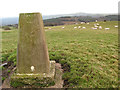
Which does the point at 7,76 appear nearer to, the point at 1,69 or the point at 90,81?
the point at 1,69

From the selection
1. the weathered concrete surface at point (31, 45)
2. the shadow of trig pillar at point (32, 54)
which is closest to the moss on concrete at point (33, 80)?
the shadow of trig pillar at point (32, 54)

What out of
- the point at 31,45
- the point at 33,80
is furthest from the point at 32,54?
the point at 33,80

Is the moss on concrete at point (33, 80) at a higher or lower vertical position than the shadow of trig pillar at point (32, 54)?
lower

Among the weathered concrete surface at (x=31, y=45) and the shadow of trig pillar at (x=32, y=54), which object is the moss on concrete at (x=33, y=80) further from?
the weathered concrete surface at (x=31, y=45)

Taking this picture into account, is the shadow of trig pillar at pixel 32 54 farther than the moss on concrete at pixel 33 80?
No

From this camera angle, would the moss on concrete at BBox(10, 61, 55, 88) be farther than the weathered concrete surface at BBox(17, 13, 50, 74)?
Yes

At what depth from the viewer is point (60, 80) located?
476 centimetres

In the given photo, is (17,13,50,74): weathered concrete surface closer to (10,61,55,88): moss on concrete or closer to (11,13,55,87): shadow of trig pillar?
(11,13,55,87): shadow of trig pillar

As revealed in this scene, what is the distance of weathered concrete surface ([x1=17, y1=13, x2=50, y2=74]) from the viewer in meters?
4.10

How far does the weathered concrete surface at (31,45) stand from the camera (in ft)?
13.4

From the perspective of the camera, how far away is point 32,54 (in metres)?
4.29

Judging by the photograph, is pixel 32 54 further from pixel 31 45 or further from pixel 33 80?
pixel 33 80

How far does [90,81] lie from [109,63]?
276 cm

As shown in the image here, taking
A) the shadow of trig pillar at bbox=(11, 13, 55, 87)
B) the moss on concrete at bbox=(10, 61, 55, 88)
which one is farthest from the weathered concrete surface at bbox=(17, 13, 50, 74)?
the moss on concrete at bbox=(10, 61, 55, 88)
